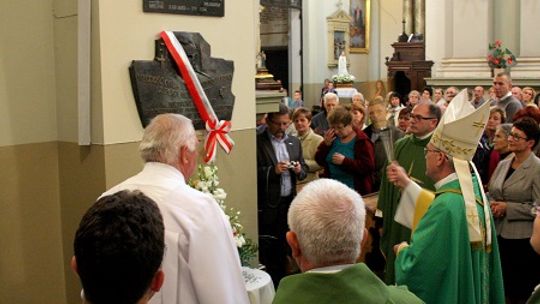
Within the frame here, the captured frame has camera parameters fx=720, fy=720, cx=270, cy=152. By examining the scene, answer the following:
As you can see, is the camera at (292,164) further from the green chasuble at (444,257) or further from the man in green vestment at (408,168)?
the green chasuble at (444,257)

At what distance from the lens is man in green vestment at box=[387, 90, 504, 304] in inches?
140

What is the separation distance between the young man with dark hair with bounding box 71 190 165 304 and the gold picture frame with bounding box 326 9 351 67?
59.8ft

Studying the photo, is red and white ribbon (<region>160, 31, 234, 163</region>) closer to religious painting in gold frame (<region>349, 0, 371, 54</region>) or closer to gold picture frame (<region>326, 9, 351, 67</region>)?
gold picture frame (<region>326, 9, 351, 67</region>)

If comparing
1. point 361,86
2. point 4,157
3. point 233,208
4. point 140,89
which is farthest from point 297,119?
point 361,86

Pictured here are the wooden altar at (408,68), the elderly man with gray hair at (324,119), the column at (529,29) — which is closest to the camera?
the elderly man with gray hair at (324,119)

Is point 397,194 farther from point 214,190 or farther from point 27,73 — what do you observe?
point 27,73

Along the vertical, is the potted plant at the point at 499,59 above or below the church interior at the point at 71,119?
above

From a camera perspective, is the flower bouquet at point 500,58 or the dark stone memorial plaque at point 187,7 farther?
the flower bouquet at point 500,58

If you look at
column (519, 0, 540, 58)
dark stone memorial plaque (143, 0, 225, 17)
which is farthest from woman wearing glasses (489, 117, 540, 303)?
column (519, 0, 540, 58)

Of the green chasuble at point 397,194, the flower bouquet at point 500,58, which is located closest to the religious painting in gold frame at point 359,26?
the flower bouquet at point 500,58

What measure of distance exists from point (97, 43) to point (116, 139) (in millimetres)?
586

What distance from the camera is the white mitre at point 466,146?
12.0 ft

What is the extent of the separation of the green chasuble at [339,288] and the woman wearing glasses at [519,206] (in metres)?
3.19

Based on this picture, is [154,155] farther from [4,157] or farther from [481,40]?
[481,40]
